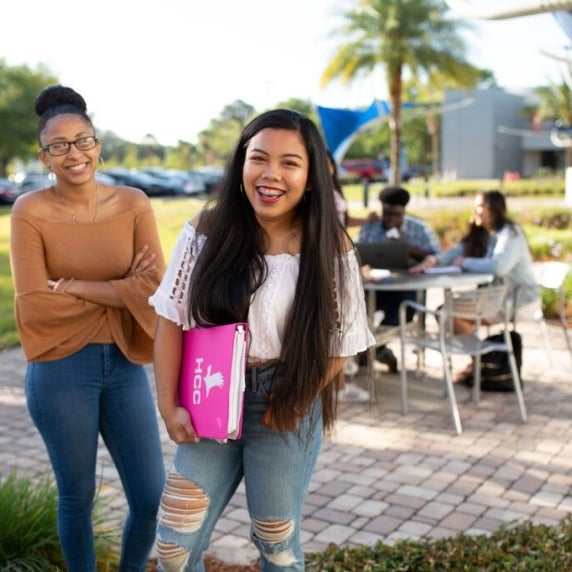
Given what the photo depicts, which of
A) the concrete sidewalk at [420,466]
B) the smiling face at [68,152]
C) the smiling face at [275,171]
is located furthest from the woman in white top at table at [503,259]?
the smiling face at [275,171]

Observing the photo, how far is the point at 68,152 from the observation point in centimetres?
286

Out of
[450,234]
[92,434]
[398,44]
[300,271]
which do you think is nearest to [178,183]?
[398,44]

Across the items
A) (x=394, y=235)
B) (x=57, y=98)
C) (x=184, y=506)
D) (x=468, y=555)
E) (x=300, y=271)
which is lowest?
(x=468, y=555)

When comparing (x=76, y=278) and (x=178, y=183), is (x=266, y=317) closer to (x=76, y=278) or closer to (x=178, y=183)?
→ (x=76, y=278)

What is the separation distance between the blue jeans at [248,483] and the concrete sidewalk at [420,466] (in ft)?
3.16

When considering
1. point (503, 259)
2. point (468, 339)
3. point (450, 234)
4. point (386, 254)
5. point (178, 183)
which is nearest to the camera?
point (468, 339)

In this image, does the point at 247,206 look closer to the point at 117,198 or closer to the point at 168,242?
the point at 117,198

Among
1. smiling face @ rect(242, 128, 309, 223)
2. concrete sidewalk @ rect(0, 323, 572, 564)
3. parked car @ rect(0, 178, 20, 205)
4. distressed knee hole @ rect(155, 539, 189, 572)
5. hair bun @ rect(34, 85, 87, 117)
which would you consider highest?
hair bun @ rect(34, 85, 87, 117)

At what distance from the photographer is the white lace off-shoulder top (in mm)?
2361

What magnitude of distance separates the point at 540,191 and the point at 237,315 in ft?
111

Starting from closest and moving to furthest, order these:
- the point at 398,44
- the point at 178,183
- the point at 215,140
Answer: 1. the point at 398,44
2. the point at 178,183
3. the point at 215,140

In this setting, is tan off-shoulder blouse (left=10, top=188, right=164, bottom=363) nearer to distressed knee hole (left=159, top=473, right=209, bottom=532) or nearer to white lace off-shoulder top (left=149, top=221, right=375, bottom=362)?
white lace off-shoulder top (left=149, top=221, right=375, bottom=362)

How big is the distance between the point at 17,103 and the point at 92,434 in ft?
162

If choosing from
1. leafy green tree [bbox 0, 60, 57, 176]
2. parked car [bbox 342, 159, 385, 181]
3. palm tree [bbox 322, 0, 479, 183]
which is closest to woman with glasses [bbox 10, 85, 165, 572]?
palm tree [bbox 322, 0, 479, 183]
